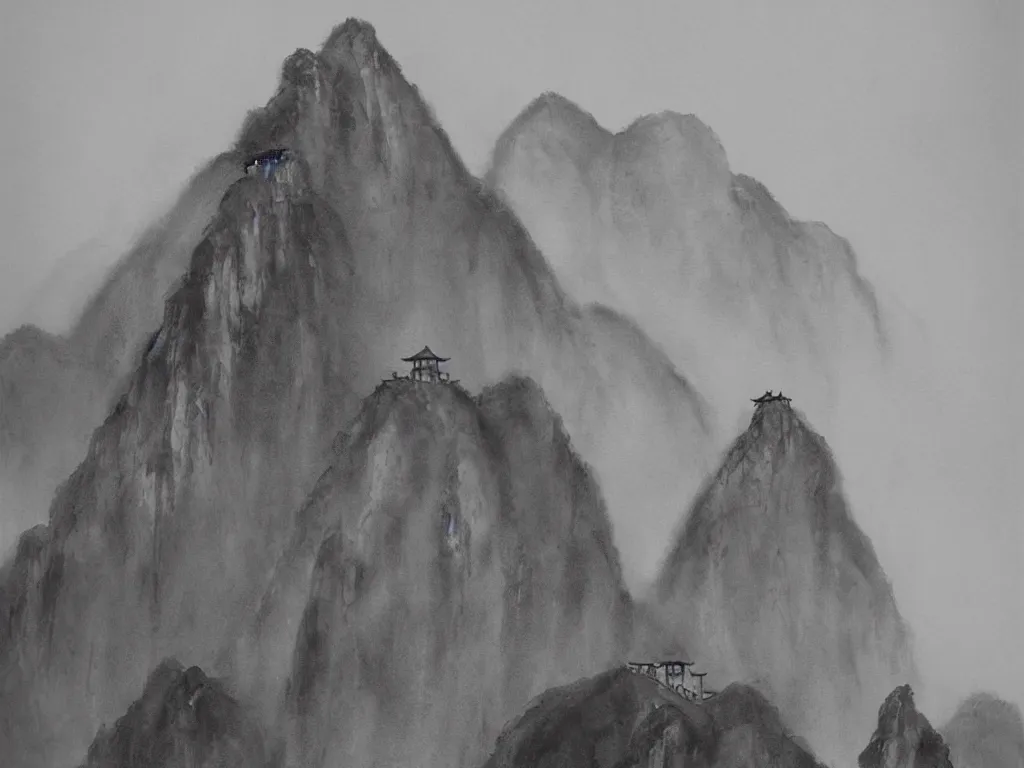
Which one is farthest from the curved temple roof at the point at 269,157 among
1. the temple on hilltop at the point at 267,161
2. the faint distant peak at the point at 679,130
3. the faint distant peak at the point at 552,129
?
the faint distant peak at the point at 679,130

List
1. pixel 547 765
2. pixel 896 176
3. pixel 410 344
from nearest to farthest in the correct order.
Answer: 1. pixel 547 765
2. pixel 410 344
3. pixel 896 176

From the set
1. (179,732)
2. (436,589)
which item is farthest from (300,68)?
(179,732)

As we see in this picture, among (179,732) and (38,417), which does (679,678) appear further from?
(38,417)

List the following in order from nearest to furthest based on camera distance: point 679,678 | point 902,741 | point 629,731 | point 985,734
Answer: point 629,731
point 679,678
point 902,741
point 985,734

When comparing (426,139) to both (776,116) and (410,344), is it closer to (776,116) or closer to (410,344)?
(410,344)

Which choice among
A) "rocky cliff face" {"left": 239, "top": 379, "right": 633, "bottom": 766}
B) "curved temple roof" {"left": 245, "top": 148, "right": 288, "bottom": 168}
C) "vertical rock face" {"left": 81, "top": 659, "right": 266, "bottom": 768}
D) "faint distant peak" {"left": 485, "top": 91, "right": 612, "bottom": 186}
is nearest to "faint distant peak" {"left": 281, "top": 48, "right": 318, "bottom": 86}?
"curved temple roof" {"left": 245, "top": 148, "right": 288, "bottom": 168}

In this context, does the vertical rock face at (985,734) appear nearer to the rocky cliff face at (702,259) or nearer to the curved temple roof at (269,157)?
the rocky cliff face at (702,259)

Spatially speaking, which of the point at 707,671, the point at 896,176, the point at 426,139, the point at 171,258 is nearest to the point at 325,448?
the point at 171,258
